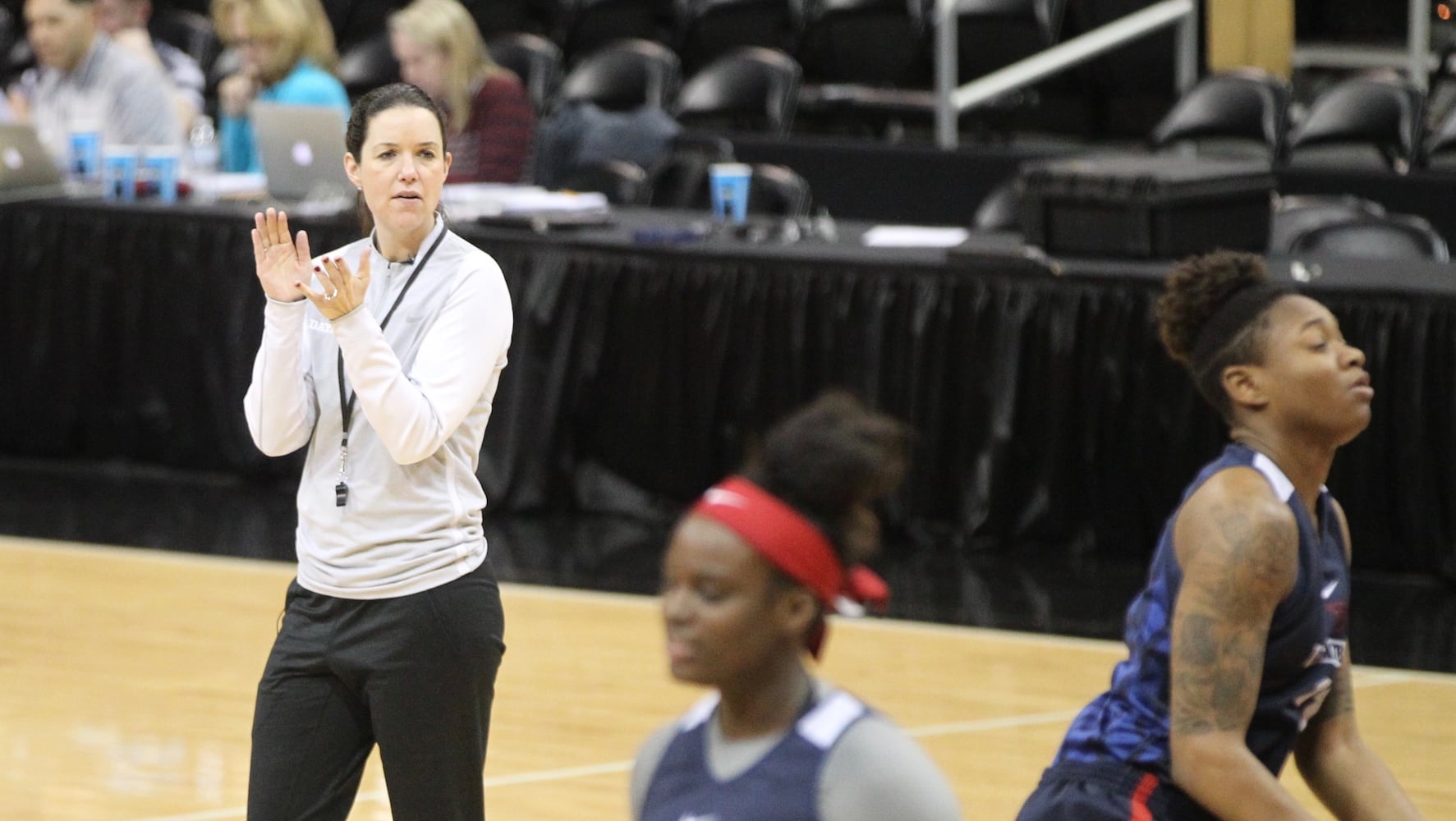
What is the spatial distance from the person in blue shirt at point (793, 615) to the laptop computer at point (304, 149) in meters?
5.74

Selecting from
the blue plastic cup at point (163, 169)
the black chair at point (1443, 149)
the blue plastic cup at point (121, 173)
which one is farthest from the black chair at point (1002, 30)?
the blue plastic cup at point (121, 173)

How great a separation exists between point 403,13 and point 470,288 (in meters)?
4.89

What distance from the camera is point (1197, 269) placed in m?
2.80

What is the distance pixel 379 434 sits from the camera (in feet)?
9.49

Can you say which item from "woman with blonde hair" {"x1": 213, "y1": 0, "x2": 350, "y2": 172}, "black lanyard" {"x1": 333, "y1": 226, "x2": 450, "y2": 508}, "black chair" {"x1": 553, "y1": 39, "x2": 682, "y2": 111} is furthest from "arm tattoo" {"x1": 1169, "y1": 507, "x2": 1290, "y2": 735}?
"black chair" {"x1": 553, "y1": 39, "x2": 682, "y2": 111}

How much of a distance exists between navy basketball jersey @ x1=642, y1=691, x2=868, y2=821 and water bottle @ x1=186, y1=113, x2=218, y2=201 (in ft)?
20.2

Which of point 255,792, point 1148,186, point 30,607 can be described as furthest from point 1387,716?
point 30,607

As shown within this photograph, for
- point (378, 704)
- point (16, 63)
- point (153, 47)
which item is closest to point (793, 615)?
point (378, 704)

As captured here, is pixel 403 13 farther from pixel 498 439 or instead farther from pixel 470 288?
pixel 470 288

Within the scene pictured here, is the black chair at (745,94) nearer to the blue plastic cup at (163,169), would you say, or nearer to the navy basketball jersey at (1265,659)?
the blue plastic cup at (163,169)

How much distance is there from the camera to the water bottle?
7906 millimetres

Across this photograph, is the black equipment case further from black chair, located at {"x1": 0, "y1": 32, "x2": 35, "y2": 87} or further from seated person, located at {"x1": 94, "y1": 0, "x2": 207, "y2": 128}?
black chair, located at {"x1": 0, "y1": 32, "x2": 35, "y2": 87}

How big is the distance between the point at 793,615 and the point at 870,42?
8389mm

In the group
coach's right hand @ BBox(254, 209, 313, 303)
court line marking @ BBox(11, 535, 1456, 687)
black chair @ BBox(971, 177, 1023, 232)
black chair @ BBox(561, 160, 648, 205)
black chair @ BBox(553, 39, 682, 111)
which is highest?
coach's right hand @ BBox(254, 209, 313, 303)
